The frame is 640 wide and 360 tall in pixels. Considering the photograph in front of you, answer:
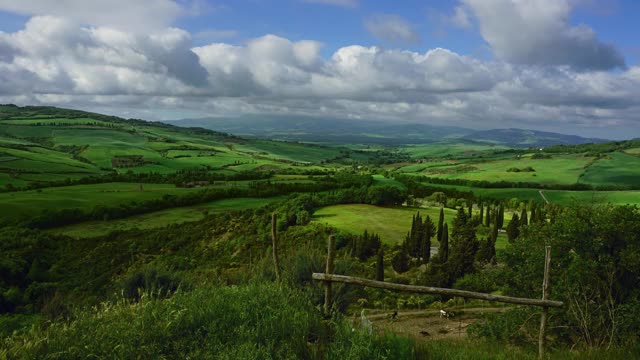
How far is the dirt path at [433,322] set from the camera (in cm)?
2445

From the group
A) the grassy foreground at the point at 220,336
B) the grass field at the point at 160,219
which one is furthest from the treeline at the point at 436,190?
the grassy foreground at the point at 220,336

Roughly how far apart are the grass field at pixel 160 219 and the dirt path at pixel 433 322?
76369mm

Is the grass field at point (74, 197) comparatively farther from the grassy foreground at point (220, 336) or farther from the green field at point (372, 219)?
the grassy foreground at point (220, 336)

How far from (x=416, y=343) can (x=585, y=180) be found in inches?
7353

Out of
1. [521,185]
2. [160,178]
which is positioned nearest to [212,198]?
[160,178]

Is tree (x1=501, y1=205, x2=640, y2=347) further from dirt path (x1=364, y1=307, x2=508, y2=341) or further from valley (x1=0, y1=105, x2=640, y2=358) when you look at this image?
dirt path (x1=364, y1=307, x2=508, y2=341)

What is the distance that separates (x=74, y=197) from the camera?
328 ft

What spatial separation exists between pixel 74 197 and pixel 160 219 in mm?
22559

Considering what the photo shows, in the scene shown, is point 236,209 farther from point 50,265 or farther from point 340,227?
point 50,265

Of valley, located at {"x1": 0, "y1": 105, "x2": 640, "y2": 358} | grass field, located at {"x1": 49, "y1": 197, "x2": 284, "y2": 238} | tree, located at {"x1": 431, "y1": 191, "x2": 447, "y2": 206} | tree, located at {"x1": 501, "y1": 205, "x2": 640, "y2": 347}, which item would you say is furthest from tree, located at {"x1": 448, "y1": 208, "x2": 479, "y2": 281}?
tree, located at {"x1": 431, "y1": 191, "x2": 447, "y2": 206}

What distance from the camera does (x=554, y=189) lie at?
6024 inches

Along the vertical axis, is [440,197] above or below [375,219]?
below

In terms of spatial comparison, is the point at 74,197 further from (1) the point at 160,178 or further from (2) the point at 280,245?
(2) the point at 280,245

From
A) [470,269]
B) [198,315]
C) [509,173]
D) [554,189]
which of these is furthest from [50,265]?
[509,173]
